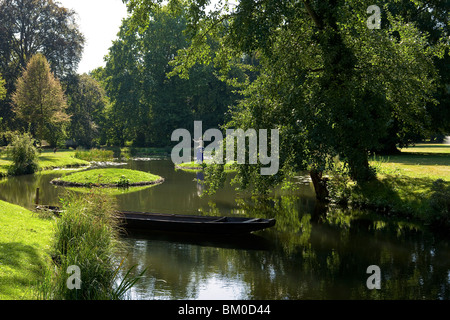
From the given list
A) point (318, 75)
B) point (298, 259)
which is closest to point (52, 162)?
point (318, 75)

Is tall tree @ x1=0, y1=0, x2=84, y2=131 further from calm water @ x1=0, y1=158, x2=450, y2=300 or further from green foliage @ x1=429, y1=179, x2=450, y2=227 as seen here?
green foliage @ x1=429, y1=179, x2=450, y2=227

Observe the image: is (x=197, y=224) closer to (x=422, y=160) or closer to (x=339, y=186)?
(x=339, y=186)

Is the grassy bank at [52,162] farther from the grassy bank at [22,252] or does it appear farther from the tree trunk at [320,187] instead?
the tree trunk at [320,187]

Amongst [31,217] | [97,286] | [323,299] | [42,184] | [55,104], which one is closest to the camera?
[97,286]

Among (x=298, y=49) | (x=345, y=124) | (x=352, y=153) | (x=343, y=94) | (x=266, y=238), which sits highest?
(x=298, y=49)

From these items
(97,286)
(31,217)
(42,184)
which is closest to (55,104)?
(42,184)

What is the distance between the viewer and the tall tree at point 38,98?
4275 cm

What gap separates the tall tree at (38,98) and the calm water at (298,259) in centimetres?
2801

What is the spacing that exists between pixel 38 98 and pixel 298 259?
4019 cm

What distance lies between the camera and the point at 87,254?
7.48 m

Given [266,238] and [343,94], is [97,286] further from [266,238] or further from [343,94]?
[343,94]

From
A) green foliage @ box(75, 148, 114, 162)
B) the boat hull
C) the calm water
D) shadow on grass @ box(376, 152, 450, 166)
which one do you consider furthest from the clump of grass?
the boat hull
